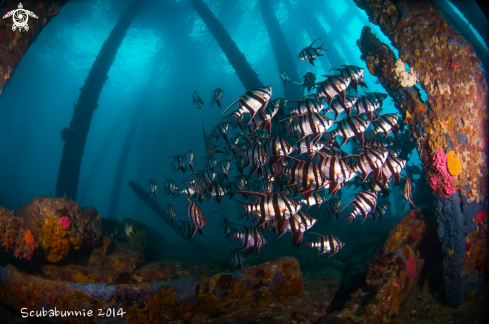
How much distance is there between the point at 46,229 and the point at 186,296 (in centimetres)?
382

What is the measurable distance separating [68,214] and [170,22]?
2743cm

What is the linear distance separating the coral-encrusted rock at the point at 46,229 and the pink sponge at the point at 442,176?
7.70 meters

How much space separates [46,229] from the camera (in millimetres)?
4754

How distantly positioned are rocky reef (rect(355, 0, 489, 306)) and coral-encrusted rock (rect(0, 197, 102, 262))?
7711 mm

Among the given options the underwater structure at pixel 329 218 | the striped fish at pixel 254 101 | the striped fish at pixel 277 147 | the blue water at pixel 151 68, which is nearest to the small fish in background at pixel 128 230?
the underwater structure at pixel 329 218

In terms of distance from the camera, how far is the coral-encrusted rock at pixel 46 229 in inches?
180

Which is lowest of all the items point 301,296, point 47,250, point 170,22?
point 301,296

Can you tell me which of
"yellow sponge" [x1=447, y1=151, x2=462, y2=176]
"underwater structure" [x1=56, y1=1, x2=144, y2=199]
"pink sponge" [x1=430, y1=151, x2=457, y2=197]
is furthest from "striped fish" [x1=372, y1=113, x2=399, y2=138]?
"underwater structure" [x1=56, y1=1, x2=144, y2=199]

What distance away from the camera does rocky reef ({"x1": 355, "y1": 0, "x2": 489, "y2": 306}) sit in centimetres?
372

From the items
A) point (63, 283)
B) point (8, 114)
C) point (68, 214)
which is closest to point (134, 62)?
point (8, 114)

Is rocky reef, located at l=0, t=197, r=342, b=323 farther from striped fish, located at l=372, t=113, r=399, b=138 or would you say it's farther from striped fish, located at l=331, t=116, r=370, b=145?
striped fish, located at l=372, t=113, r=399, b=138

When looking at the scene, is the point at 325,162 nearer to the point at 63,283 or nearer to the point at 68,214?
the point at 63,283

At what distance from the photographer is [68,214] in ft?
17.0

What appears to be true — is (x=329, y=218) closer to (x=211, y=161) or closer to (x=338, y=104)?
(x=338, y=104)
